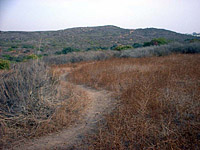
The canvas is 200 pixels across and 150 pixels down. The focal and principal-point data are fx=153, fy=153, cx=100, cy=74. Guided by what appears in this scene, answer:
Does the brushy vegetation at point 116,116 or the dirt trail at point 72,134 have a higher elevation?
the brushy vegetation at point 116,116

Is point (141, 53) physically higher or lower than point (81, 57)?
higher

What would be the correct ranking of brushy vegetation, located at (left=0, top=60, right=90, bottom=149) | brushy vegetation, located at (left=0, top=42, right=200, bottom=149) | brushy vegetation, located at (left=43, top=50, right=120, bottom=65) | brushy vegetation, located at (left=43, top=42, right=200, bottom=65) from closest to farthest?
brushy vegetation, located at (left=0, top=42, right=200, bottom=149)
brushy vegetation, located at (left=0, top=60, right=90, bottom=149)
brushy vegetation, located at (left=43, top=42, right=200, bottom=65)
brushy vegetation, located at (left=43, top=50, right=120, bottom=65)

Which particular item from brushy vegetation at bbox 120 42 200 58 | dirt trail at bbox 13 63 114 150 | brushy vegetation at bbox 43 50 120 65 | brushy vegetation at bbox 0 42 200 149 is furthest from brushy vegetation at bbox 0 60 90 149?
brushy vegetation at bbox 43 50 120 65

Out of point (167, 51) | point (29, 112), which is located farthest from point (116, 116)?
point (167, 51)

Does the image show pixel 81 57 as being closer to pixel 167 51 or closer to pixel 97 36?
pixel 167 51

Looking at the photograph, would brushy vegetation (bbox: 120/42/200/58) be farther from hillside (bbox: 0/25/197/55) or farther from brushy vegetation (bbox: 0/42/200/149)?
hillside (bbox: 0/25/197/55)

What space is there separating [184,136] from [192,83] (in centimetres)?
324

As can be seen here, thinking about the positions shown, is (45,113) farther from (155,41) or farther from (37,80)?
(155,41)

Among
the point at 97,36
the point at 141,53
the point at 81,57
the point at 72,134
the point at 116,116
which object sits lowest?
the point at 72,134

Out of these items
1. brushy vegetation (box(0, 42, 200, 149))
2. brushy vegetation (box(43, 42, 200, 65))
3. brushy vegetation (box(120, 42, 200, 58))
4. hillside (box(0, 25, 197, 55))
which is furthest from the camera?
hillside (box(0, 25, 197, 55))

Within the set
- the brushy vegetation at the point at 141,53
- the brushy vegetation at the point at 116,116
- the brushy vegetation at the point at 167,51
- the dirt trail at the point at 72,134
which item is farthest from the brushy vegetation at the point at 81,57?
the dirt trail at the point at 72,134

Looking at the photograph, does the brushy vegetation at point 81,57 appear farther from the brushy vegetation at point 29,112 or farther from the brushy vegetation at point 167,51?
the brushy vegetation at point 29,112

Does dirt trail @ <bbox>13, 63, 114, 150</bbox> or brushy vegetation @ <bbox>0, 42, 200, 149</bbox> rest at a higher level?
brushy vegetation @ <bbox>0, 42, 200, 149</bbox>

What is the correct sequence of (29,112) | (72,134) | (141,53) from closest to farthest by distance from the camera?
(72,134), (29,112), (141,53)
